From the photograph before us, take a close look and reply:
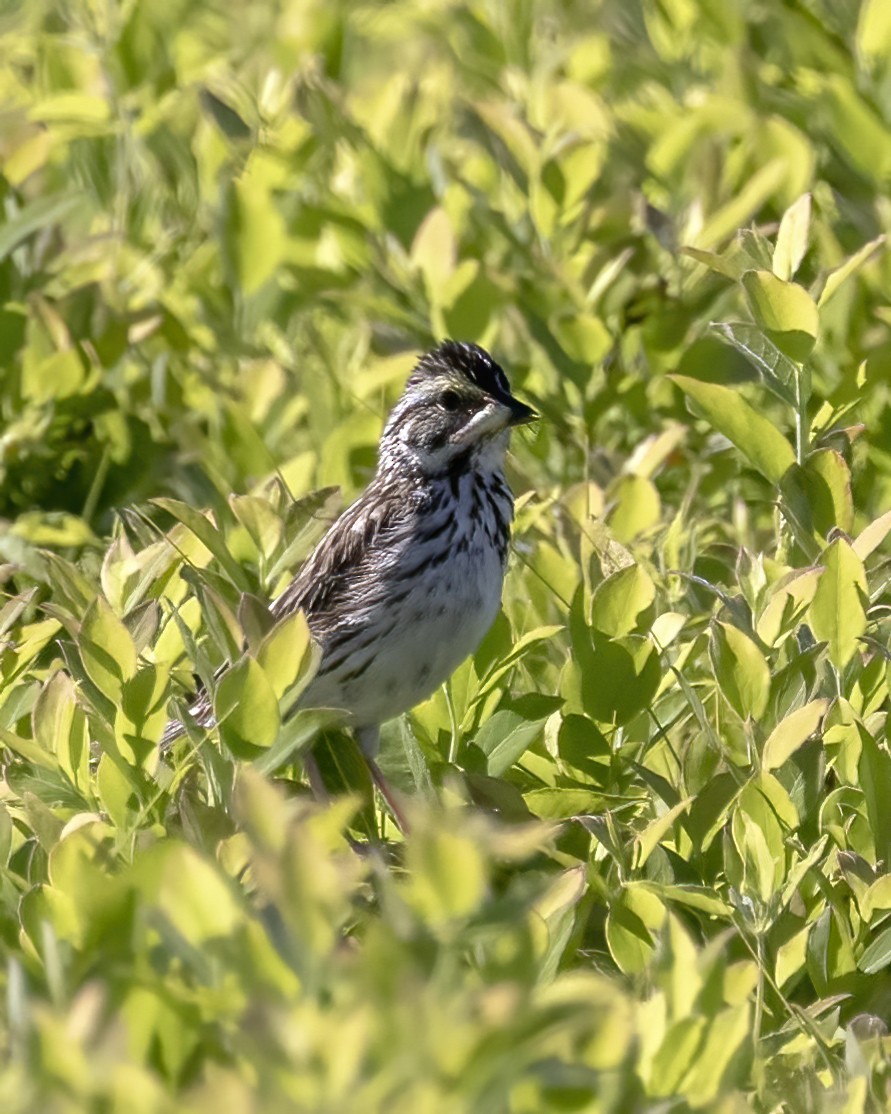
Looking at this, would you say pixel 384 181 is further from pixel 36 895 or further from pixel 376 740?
pixel 36 895

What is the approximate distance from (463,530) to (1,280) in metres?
1.86

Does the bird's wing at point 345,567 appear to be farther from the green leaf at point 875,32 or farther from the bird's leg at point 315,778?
the green leaf at point 875,32

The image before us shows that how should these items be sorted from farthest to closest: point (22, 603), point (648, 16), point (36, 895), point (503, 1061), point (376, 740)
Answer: point (648, 16) < point (376, 740) < point (22, 603) < point (36, 895) < point (503, 1061)

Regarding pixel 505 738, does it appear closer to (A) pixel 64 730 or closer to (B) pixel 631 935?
(B) pixel 631 935

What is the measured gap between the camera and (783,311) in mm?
4008

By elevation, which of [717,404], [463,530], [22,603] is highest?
[717,404]

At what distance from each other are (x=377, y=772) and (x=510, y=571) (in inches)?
25.9

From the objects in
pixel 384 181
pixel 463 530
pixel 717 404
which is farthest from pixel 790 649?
pixel 384 181

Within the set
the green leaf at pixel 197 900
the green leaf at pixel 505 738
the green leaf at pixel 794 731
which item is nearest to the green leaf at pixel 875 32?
the green leaf at pixel 505 738

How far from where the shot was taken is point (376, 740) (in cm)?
486

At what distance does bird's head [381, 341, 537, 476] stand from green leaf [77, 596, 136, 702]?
5.29 feet

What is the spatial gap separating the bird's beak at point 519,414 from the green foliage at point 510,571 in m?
0.22

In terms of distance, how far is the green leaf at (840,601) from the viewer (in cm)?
381

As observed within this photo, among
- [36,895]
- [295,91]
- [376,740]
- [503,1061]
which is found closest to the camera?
[503,1061]
